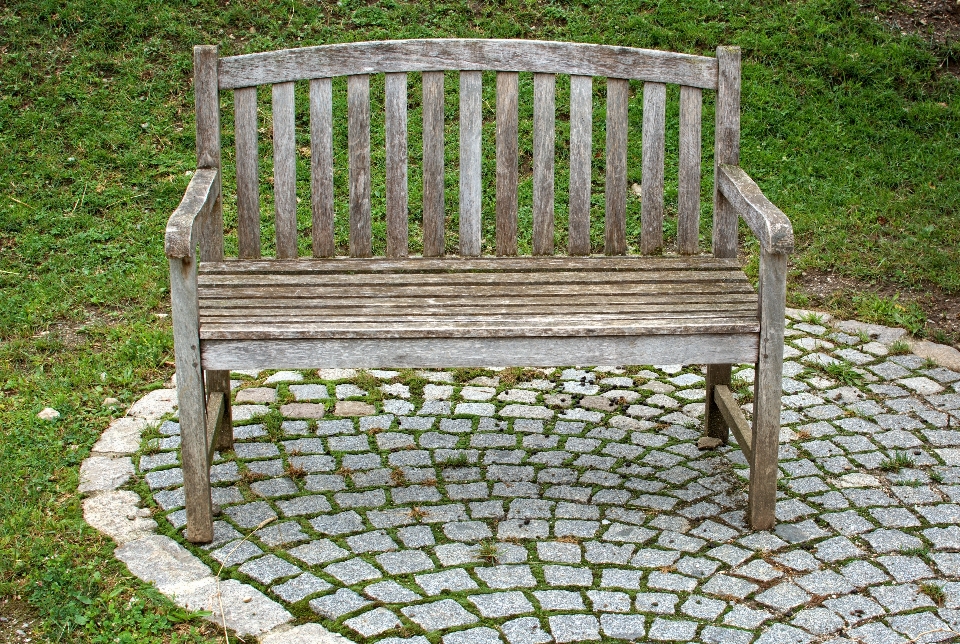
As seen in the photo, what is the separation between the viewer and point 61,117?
721cm

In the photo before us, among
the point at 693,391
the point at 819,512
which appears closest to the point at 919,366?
the point at 693,391

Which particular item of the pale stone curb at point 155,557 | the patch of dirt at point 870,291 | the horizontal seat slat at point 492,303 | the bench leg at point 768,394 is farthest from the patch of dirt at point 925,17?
the pale stone curb at point 155,557

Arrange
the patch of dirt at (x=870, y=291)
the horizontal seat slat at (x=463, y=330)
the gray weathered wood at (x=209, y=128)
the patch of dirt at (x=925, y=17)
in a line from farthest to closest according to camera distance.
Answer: the patch of dirt at (x=925, y=17) < the patch of dirt at (x=870, y=291) < the gray weathered wood at (x=209, y=128) < the horizontal seat slat at (x=463, y=330)

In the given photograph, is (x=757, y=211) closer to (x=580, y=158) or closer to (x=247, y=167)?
(x=580, y=158)

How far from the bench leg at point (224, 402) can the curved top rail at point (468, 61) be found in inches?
42.7

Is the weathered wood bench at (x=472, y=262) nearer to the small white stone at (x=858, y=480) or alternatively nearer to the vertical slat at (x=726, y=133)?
the vertical slat at (x=726, y=133)

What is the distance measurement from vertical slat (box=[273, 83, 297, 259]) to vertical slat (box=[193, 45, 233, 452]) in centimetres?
22

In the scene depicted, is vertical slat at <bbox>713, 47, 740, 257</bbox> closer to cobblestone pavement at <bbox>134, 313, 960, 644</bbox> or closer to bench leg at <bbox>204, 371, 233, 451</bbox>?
cobblestone pavement at <bbox>134, 313, 960, 644</bbox>

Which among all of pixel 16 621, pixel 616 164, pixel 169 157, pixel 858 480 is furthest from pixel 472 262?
pixel 169 157

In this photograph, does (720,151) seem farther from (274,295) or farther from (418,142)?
(418,142)

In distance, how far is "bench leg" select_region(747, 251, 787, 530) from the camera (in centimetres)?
374

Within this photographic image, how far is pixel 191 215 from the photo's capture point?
12.4ft

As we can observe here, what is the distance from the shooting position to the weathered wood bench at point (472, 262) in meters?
3.77

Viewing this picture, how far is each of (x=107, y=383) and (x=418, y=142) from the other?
2.84 metres
